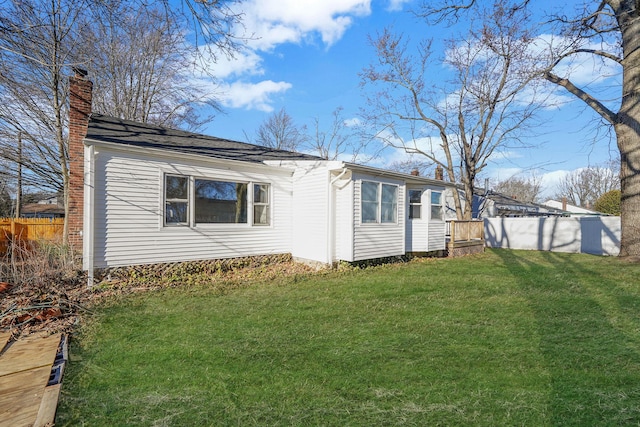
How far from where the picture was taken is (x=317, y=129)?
30.4 meters

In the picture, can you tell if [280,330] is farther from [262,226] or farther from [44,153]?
[44,153]

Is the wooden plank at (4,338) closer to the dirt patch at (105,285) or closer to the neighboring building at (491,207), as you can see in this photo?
the dirt patch at (105,285)

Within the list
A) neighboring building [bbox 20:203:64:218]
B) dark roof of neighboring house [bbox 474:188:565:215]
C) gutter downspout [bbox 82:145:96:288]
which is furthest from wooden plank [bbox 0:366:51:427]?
neighboring building [bbox 20:203:64:218]

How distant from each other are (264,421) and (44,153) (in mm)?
16220

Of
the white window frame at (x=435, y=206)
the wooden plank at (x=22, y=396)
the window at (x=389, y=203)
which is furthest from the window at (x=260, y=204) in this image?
the wooden plank at (x=22, y=396)

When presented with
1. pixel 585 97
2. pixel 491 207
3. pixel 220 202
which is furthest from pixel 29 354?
pixel 491 207

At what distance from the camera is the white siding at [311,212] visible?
30.6ft

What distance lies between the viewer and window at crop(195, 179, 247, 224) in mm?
8480

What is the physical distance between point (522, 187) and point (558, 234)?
36.3 m

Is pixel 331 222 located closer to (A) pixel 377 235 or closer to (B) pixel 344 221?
(B) pixel 344 221

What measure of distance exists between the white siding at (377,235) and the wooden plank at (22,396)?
7082 mm

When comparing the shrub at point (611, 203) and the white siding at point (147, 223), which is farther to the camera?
the shrub at point (611, 203)

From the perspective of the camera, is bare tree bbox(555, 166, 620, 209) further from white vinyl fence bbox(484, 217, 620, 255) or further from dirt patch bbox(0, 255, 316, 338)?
dirt patch bbox(0, 255, 316, 338)

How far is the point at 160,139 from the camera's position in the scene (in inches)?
351
